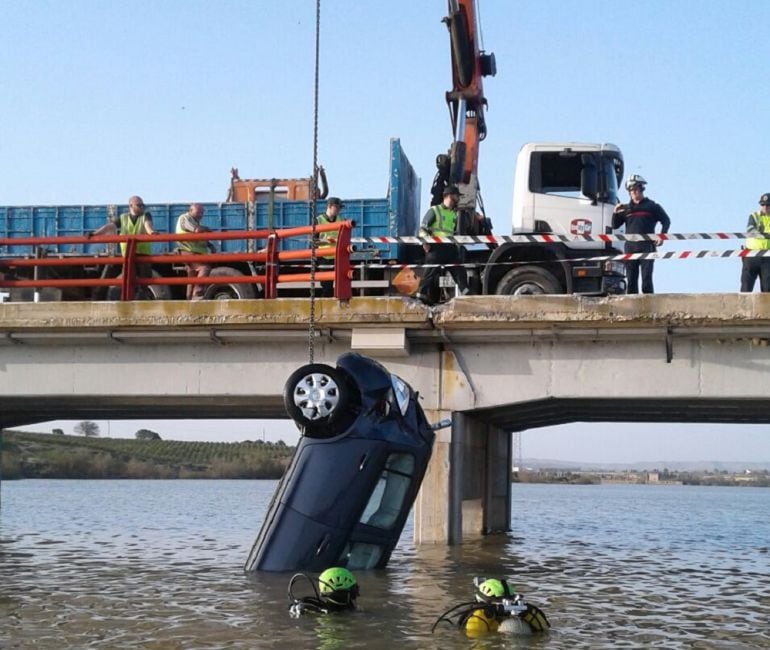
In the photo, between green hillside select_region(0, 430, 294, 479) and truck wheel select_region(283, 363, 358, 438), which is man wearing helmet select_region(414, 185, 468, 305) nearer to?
truck wheel select_region(283, 363, 358, 438)

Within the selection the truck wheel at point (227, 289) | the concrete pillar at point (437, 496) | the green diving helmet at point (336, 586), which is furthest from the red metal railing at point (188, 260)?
the green diving helmet at point (336, 586)

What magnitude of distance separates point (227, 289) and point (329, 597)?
27.9 ft

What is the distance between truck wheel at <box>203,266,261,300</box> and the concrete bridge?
60.7 inches

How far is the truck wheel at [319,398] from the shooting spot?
12555mm

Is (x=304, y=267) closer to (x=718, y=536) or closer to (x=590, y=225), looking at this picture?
(x=590, y=225)

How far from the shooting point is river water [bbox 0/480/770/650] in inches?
414

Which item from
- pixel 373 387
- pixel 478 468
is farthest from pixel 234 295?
pixel 373 387

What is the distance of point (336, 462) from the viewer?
42.0 ft

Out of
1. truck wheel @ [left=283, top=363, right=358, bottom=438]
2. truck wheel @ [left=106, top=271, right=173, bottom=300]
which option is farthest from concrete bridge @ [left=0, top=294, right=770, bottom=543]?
truck wheel @ [left=283, top=363, right=358, bottom=438]

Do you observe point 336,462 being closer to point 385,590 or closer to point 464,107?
point 385,590

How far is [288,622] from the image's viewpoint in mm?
11023

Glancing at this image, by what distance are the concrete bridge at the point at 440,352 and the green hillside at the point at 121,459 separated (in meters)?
46.3

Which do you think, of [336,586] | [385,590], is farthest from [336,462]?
[336,586]

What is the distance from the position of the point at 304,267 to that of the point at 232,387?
131 inches
